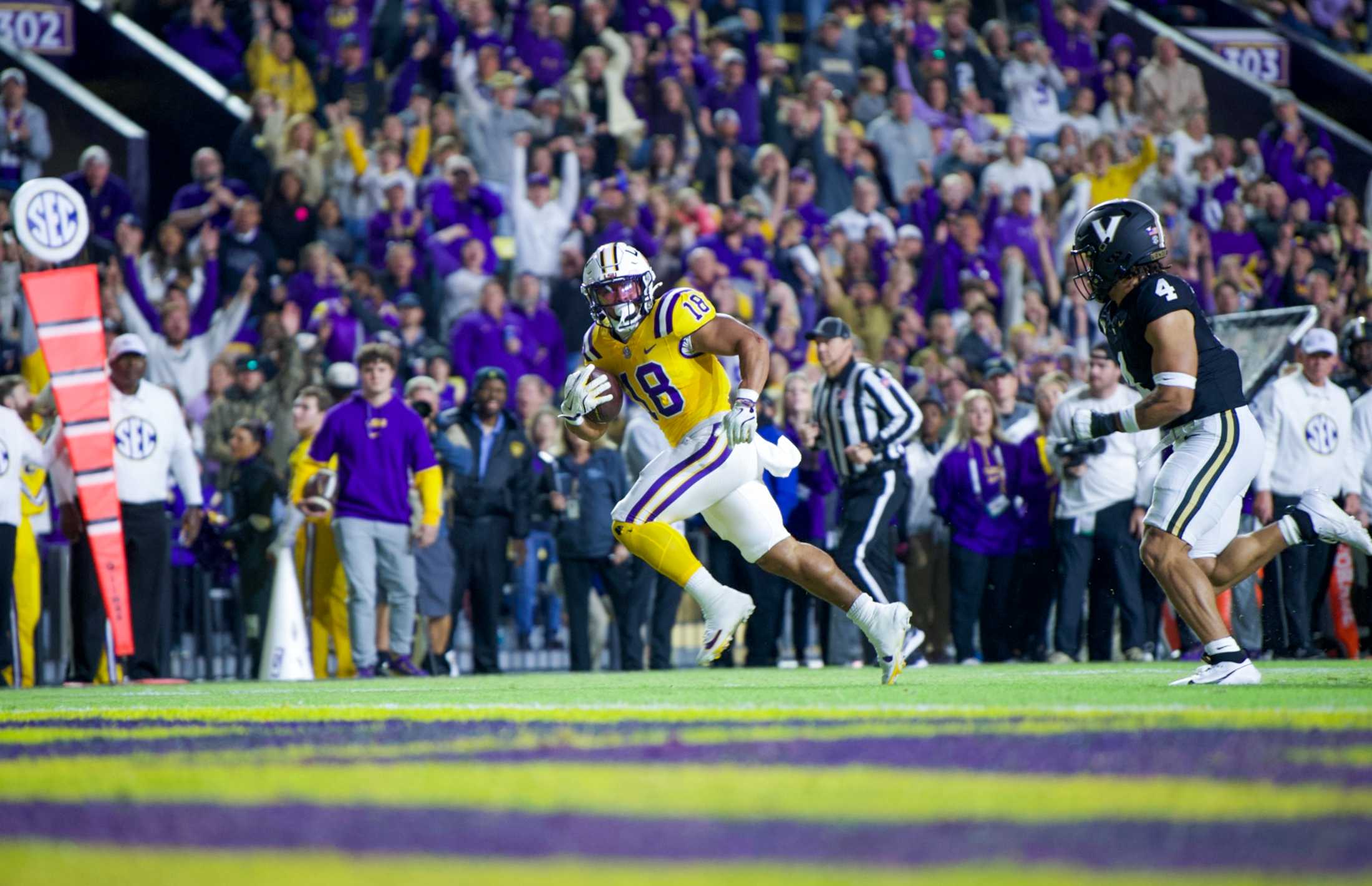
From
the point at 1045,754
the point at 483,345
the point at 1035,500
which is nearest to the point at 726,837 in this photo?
the point at 1045,754

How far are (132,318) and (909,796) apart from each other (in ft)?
40.9

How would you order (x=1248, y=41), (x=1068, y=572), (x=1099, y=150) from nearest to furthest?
(x=1068, y=572) → (x=1099, y=150) → (x=1248, y=41)

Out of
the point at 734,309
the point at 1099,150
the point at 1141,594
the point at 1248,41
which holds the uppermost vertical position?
the point at 1248,41

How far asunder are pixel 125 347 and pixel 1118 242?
23.4 feet

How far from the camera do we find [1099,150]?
19.2 metres

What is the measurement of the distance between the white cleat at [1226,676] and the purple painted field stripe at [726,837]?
4310 mm

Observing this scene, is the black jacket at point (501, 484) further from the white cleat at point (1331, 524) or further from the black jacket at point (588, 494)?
the white cleat at point (1331, 524)

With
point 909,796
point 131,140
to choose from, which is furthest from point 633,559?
point 909,796

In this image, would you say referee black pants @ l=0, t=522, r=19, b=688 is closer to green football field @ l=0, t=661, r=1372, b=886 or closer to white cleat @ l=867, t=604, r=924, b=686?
green football field @ l=0, t=661, r=1372, b=886

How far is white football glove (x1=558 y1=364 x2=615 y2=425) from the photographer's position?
8625mm

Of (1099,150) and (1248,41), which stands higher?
(1248,41)

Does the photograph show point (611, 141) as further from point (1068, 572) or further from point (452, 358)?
point (1068, 572)

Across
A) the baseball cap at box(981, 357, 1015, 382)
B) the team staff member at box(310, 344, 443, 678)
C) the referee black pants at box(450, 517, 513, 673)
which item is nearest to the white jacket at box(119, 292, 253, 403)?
the team staff member at box(310, 344, 443, 678)

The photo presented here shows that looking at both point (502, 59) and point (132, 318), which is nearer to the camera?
point (132, 318)
